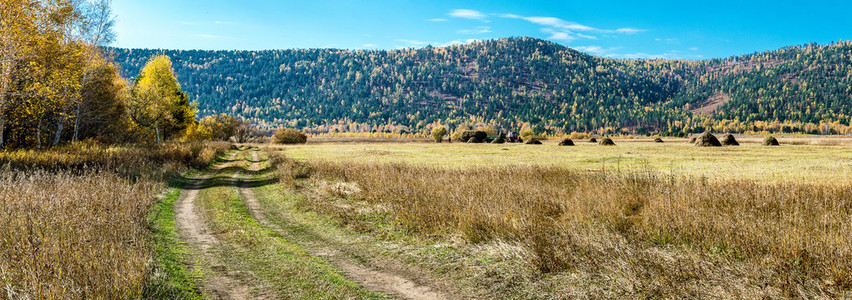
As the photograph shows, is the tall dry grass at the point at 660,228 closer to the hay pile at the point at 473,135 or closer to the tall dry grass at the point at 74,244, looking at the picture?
the tall dry grass at the point at 74,244

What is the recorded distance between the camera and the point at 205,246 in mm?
9008

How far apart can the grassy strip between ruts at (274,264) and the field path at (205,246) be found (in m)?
0.20

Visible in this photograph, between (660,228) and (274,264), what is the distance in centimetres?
748

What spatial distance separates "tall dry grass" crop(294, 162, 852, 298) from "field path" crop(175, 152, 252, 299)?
4.36m

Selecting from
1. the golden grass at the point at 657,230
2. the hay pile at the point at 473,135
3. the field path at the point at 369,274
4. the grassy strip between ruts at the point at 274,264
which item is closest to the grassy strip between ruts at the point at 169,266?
the grassy strip between ruts at the point at 274,264

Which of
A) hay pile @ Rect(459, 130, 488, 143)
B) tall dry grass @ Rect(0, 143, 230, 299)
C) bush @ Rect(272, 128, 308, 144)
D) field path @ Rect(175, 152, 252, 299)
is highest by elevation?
tall dry grass @ Rect(0, 143, 230, 299)

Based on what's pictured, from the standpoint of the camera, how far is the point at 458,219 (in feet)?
32.6

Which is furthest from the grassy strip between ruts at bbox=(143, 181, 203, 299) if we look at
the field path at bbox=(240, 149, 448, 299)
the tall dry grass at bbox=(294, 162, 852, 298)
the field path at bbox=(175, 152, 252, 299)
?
the tall dry grass at bbox=(294, 162, 852, 298)

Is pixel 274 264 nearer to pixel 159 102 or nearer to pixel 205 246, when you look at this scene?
A: pixel 205 246

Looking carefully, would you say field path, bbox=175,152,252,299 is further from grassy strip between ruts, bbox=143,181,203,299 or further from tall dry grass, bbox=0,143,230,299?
tall dry grass, bbox=0,143,230,299

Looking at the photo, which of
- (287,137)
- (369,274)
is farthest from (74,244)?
(287,137)

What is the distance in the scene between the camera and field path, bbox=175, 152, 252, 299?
20.7ft

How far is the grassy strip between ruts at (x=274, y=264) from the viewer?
20.8 feet

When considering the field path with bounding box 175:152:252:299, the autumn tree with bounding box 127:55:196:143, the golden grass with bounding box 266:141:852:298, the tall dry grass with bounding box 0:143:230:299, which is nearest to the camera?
the tall dry grass with bounding box 0:143:230:299
